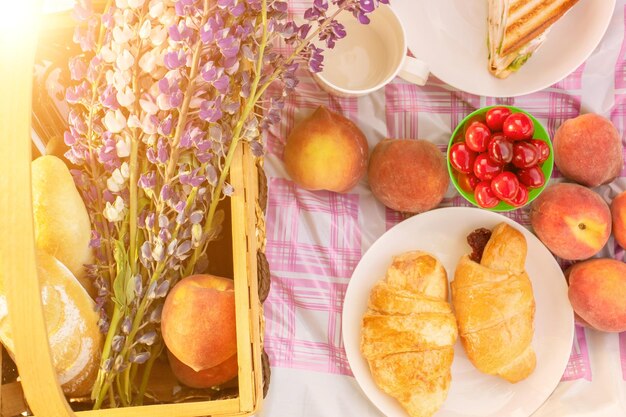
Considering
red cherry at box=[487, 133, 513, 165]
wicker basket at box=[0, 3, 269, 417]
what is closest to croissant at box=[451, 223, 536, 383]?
red cherry at box=[487, 133, 513, 165]

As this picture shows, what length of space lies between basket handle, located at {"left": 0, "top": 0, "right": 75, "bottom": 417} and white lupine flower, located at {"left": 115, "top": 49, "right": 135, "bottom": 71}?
122 millimetres

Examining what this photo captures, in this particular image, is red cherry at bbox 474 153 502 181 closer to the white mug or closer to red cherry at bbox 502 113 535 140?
red cherry at bbox 502 113 535 140

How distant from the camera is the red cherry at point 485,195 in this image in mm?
994

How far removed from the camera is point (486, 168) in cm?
98

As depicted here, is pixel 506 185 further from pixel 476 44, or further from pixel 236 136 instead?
pixel 236 136

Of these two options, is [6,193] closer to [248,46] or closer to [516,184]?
[248,46]

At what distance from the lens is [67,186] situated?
0.79 meters

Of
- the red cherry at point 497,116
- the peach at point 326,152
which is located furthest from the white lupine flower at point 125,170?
the red cherry at point 497,116

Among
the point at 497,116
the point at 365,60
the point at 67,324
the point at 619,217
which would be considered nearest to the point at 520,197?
the point at 497,116

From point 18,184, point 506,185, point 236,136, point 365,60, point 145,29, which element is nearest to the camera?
point 18,184

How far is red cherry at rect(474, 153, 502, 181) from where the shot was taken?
984 mm

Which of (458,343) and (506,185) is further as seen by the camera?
(458,343)

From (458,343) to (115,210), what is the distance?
70cm

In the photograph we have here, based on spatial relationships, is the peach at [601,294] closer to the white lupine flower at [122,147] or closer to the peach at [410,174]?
the peach at [410,174]
